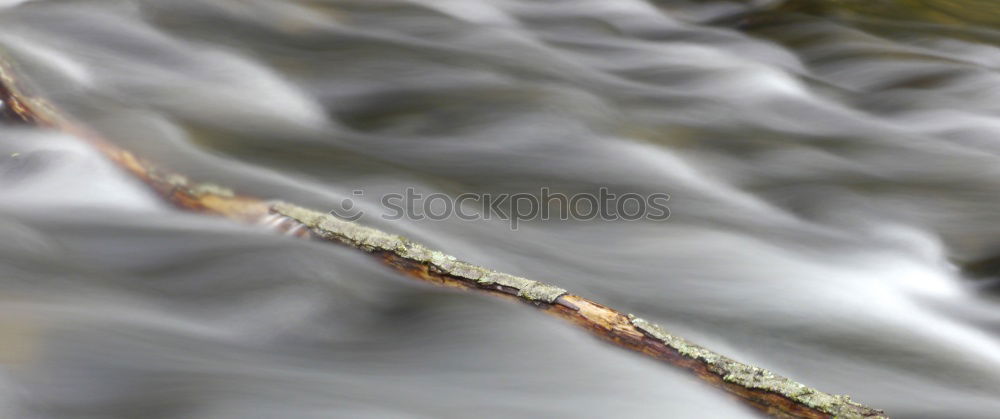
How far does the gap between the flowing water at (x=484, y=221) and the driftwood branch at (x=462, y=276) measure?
0.05 m

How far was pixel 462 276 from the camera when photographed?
220 centimetres

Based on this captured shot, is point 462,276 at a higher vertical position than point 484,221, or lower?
lower

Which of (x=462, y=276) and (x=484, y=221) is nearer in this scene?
(x=462, y=276)

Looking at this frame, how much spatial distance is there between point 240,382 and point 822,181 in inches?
120

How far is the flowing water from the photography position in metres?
1.99

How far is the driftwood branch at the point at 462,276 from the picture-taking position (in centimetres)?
186

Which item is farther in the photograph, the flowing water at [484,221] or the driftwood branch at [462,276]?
the flowing water at [484,221]

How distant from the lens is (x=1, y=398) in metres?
1.58

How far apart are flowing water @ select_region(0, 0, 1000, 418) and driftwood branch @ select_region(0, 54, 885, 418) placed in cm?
5

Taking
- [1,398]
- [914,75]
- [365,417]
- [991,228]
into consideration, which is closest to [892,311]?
[991,228]

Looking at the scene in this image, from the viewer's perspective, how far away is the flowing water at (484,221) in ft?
6.53

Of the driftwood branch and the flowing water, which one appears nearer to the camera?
the driftwood branch

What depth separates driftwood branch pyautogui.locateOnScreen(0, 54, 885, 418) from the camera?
73.1 inches

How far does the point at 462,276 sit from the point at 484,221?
1149 millimetres
